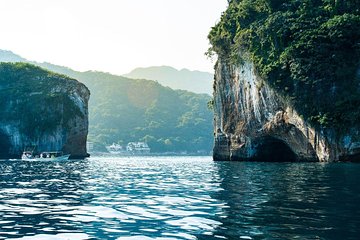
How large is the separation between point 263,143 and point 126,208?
52.3m

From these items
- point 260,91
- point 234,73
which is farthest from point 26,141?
point 260,91

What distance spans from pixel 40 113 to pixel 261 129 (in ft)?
193

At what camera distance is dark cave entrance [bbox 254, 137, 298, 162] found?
64825mm

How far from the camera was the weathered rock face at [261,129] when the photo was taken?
47.6 m

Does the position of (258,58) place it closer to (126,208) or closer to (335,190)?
(335,190)

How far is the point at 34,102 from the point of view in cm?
9931

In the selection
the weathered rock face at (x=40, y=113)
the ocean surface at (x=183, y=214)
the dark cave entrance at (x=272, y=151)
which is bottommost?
the ocean surface at (x=183, y=214)

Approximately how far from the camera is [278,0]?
60844 mm

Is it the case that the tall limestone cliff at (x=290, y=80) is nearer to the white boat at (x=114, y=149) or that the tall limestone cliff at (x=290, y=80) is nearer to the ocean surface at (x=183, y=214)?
the ocean surface at (x=183, y=214)

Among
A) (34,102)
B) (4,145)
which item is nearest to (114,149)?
(4,145)

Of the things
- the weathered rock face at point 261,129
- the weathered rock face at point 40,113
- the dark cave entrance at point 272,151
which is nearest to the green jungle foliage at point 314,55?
the weathered rock face at point 261,129

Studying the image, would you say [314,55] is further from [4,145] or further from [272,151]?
[4,145]

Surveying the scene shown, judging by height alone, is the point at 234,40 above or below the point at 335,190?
above

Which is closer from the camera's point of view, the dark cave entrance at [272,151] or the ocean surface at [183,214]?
the ocean surface at [183,214]
